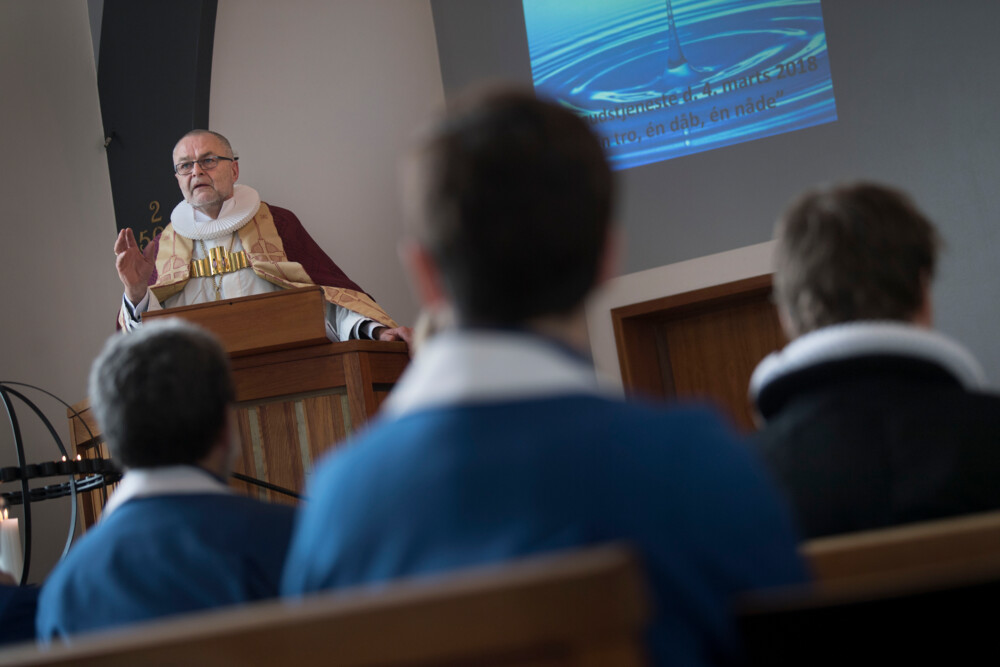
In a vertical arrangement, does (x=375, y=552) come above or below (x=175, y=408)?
below

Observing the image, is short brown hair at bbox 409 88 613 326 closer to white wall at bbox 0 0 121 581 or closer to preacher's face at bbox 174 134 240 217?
preacher's face at bbox 174 134 240 217

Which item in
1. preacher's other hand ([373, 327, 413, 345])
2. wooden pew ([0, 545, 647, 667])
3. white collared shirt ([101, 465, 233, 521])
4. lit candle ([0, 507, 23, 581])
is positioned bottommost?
lit candle ([0, 507, 23, 581])

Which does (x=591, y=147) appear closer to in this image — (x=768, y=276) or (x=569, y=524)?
(x=569, y=524)

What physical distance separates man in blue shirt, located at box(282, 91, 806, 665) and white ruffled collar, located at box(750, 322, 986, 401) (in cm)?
52

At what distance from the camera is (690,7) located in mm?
6117

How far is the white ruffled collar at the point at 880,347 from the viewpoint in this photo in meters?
1.33

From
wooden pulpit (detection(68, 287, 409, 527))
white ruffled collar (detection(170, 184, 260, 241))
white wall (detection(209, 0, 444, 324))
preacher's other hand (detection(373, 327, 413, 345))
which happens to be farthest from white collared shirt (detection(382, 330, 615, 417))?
white wall (detection(209, 0, 444, 324))

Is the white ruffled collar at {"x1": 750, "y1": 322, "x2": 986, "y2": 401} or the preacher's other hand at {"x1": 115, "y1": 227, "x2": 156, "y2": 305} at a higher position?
the preacher's other hand at {"x1": 115, "y1": 227, "x2": 156, "y2": 305}

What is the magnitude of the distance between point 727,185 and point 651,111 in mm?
641

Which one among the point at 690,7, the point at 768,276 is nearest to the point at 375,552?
the point at 768,276

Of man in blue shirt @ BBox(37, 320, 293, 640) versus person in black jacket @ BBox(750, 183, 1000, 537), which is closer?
person in black jacket @ BBox(750, 183, 1000, 537)

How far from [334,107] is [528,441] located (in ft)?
21.1

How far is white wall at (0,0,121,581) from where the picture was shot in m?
5.67

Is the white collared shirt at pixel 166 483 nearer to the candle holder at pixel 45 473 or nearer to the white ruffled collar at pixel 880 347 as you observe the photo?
the white ruffled collar at pixel 880 347
